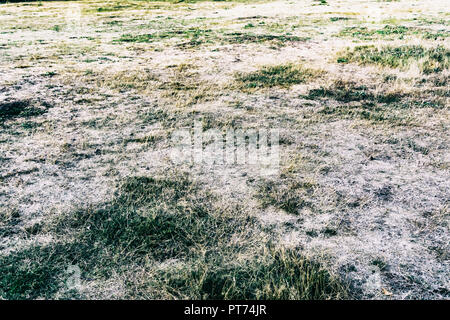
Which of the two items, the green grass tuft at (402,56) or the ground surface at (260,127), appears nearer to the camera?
the ground surface at (260,127)

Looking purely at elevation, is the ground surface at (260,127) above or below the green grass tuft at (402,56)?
below

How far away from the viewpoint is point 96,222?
3996 millimetres

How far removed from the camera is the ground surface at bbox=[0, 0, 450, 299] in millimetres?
3455

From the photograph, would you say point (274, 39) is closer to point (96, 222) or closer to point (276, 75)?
point (276, 75)

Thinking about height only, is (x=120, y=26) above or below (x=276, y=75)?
above

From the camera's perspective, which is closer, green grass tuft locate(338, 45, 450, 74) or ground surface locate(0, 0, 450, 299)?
ground surface locate(0, 0, 450, 299)

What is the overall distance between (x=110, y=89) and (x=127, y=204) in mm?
5216

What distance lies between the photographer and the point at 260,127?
655 cm

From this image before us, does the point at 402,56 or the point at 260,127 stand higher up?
the point at 402,56

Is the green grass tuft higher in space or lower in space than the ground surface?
higher

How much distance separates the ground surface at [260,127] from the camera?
11.3 feet

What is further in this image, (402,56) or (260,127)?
(402,56)

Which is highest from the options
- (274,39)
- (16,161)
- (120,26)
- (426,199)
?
(120,26)

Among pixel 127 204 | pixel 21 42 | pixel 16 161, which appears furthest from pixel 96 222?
pixel 21 42
